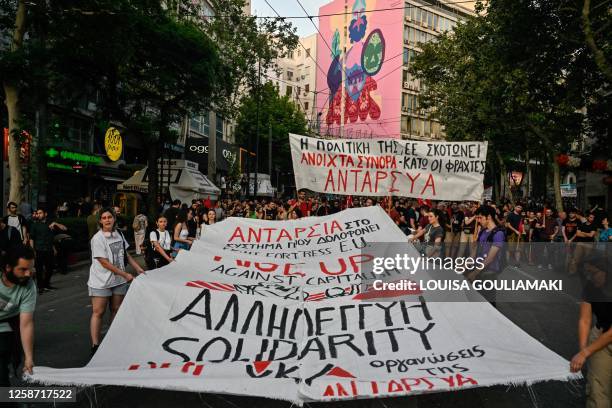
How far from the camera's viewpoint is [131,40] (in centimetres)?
1494

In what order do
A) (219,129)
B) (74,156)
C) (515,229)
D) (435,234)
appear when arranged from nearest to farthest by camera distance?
(435,234) → (515,229) → (74,156) → (219,129)

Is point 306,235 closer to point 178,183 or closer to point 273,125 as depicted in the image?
point 178,183

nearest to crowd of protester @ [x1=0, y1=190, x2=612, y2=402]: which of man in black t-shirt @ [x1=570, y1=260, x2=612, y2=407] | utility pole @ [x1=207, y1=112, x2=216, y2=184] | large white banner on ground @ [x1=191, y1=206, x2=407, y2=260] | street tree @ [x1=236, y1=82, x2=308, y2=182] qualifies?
man in black t-shirt @ [x1=570, y1=260, x2=612, y2=407]

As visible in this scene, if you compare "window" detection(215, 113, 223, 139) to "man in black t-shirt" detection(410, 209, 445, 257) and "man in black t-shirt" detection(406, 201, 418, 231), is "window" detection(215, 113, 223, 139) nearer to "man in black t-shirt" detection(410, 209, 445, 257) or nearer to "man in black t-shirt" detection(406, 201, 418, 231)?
"man in black t-shirt" detection(406, 201, 418, 231)

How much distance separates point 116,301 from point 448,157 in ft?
23.5

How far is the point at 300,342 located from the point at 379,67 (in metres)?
69.3

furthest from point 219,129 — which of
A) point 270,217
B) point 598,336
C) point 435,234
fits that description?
point 598,336

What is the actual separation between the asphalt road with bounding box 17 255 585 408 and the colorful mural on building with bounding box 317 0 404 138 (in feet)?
193

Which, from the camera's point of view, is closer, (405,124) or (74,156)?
(74,156)

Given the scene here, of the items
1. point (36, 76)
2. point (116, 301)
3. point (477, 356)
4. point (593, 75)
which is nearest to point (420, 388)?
point (477, 356)

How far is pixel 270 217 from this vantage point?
2094cm

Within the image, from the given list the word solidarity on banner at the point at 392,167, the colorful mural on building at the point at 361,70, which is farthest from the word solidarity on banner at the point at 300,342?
the colorful mural on building at the point at 361,70

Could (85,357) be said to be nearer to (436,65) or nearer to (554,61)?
(554,61)

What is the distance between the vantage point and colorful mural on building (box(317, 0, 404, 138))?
68.7 m
